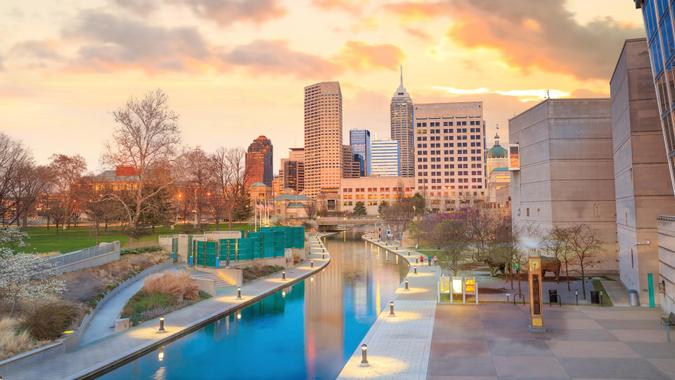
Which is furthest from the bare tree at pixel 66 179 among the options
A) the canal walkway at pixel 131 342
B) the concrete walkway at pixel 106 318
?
the canal walkway at pixel 131 342

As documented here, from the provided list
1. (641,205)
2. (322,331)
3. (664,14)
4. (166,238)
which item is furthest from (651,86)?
(166,238)

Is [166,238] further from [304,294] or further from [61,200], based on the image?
[61,200]

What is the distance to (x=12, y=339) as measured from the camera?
1988cm

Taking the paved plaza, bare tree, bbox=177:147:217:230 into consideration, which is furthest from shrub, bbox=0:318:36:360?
bare tree, bbox=177:147:217:230

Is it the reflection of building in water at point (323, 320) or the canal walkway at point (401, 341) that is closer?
A: the canal walkway at point (401, 341)

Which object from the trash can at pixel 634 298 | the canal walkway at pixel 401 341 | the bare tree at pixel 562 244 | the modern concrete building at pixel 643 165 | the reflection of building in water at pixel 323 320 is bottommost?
the reflection of building in water at pixel 323 320

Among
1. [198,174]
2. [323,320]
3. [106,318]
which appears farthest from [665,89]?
[198,174]

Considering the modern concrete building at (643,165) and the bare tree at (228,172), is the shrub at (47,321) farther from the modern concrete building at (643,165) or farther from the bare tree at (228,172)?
the bare tree at (228,172)

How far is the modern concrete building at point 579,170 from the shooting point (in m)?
48.6

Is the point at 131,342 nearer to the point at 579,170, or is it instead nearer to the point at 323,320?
the point at 323,320

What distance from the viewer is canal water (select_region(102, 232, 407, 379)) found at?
21.0 metres

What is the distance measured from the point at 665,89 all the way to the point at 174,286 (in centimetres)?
3156

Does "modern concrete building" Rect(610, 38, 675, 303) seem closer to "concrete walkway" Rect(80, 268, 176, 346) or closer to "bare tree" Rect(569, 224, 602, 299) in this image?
"bare tree" Rect(569, 224, 602, 299)

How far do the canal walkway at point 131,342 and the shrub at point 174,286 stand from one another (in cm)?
124
